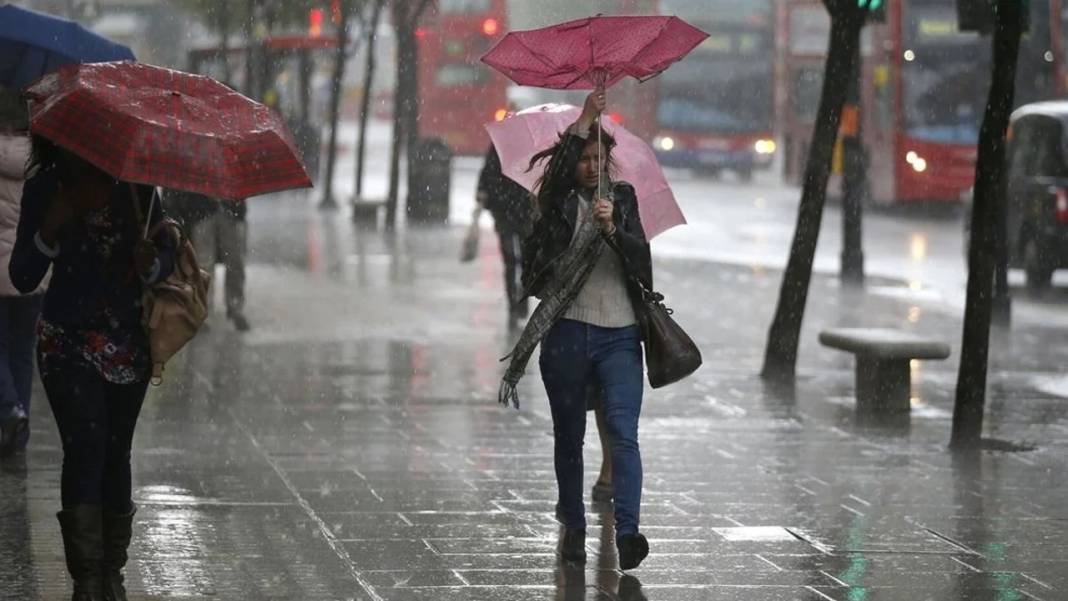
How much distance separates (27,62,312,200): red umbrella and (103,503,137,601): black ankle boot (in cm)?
122

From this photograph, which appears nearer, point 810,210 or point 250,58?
point 810,210

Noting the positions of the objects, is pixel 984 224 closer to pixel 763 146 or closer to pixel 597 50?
pixel 597 50

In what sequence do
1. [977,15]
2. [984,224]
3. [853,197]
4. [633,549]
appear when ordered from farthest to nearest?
[853,197], [977,15], [984,224], [633,549]

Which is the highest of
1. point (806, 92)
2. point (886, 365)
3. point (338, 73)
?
point (338, 73)

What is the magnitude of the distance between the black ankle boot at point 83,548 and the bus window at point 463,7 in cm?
4065

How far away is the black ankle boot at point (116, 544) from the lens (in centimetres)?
665

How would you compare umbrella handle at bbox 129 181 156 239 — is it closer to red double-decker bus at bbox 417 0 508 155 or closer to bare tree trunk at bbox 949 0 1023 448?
bare tree trunk at bbox 949 0 1023 448

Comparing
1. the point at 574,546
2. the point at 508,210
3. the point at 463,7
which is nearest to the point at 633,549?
the point at 574,546

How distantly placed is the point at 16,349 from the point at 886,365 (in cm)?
492

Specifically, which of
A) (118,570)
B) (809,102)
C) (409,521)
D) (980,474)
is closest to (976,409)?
(980,474)

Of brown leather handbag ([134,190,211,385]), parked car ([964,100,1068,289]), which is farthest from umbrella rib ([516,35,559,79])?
parked car ([964,100,1068,289])

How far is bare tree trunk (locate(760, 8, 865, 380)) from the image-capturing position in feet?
43.5

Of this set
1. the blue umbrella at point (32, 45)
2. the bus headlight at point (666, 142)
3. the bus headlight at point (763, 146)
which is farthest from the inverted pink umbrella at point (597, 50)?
the bus headlight at point (763, 146)

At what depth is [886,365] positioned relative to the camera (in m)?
11.9
